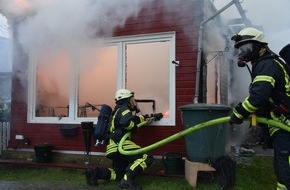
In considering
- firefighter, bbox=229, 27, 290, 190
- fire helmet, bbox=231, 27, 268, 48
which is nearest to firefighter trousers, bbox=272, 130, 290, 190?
firefighter, bbox=229, 27, 290, 190

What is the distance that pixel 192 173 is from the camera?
548 centimetres

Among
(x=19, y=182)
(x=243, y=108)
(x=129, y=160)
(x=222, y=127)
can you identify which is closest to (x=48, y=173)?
(x=19, y=182)

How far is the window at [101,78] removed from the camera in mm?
6941

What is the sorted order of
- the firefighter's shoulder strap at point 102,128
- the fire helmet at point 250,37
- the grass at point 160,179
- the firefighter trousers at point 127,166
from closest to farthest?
the fire helmet at point 250,37, the firefighter trousers at point 127,166, the grass at point 160,179, the firefighter's shoulder strap at point 102,128

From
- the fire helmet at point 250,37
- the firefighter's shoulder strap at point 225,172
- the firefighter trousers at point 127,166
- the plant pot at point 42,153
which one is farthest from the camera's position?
the plant pot at point 42,153

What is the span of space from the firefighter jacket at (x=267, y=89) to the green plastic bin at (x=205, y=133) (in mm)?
1487

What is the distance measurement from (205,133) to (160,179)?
1245 mm

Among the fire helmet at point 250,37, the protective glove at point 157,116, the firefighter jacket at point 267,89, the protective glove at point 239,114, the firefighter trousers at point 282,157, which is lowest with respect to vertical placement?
the firefighter trousers at point 282,157

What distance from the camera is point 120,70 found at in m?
7.10

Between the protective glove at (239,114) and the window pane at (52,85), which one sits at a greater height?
the window pane at (52,85)

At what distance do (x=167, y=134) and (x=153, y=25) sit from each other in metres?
2.18

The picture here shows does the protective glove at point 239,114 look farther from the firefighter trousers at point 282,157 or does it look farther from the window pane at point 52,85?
the window pane at point 52,85

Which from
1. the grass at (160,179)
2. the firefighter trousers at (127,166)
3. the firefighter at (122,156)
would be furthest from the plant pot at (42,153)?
the firefighter trousers at (127,166)

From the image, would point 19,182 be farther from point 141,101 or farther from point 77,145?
point 141,101
